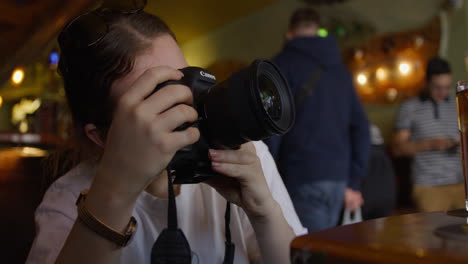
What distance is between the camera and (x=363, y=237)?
0.29 metres

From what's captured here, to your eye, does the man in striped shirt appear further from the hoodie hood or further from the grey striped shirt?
the hoodie hood

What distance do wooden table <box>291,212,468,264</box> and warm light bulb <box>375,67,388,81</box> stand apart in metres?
3.57

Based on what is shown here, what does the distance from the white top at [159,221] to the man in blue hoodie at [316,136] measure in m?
0.68

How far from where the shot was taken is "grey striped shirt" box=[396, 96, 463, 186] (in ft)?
6.43

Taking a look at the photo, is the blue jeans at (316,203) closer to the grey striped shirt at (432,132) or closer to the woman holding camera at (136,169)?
the woman holding camera at (136,169)

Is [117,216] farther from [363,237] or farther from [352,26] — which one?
[352,26]

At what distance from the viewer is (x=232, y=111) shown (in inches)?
18.1

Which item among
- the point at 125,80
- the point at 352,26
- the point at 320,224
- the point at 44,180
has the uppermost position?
the point at 352,26

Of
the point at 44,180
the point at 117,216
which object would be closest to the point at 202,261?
the point at 117,216

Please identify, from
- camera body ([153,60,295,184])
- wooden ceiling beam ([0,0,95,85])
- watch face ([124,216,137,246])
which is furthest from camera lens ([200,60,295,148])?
wooden ceiling beam ([0,0,95,85])

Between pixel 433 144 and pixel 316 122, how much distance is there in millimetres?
826

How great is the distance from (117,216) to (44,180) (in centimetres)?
37

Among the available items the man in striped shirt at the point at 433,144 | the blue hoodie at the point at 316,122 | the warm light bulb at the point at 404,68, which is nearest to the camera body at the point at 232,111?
the blue hoodie at the point at 316,122

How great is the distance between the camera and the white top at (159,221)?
1.82 ft
